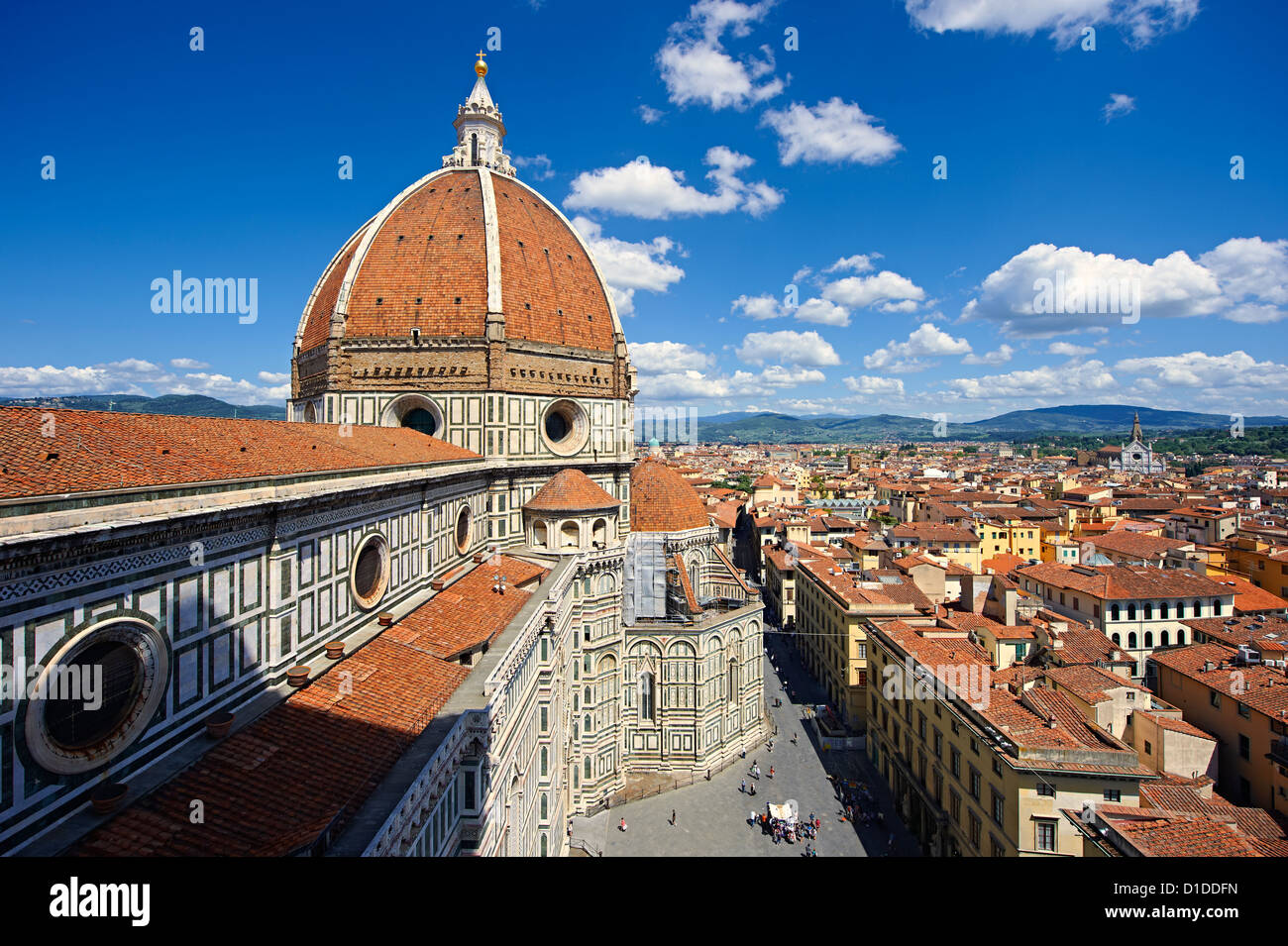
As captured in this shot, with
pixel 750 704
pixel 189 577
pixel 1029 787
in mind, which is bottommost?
pixel 750 704

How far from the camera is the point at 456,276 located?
26609 millimetres

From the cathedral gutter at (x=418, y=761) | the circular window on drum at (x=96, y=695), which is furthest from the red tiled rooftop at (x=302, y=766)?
the circular window on drum at (x=96, y=695)

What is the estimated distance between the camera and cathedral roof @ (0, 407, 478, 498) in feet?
27.2

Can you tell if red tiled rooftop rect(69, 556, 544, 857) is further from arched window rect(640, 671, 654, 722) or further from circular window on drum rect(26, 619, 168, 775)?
arched window rect(640, 671, 654, 722)

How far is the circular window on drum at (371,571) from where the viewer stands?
49.2 feet

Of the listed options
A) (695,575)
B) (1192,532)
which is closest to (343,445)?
(695,575)

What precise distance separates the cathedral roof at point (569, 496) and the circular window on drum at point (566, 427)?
2174 millimetres

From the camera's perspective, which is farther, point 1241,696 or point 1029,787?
point 1241,696

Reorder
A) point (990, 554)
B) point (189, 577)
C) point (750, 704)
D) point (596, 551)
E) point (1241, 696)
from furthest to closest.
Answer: point (990, 554) < point (750, 704) < point (596, 551) < point (1241, 696) < point (189, 577)

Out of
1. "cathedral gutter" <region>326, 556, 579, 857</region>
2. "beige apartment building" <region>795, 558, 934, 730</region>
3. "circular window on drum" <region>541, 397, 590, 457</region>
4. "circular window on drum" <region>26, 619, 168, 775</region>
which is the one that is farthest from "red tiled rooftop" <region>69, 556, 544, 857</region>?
"beige apartment building" <region>795, 558, 934, 730</region>
